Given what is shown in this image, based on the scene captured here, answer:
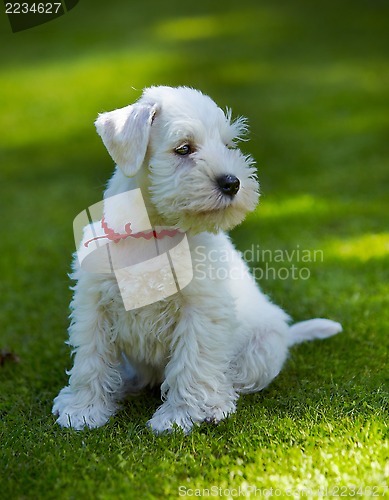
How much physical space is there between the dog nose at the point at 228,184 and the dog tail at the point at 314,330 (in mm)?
1566

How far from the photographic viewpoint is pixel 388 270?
6.58 m

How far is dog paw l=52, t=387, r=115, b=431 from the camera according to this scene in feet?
12.9

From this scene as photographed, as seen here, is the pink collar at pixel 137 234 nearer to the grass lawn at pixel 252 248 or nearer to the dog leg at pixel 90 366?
the dog leg at pixel 90 366

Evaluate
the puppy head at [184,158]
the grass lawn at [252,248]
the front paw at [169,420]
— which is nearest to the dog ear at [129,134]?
the puppy head at [184,158]

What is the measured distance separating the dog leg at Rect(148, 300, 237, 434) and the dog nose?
70 cm

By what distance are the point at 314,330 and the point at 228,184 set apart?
173 centimetres

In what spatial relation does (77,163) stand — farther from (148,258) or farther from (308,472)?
(308,472)

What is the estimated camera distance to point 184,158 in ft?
11.9

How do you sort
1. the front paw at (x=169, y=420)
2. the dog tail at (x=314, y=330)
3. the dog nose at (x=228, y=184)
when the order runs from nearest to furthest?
the dog nose at (x=228, y=184)
the front paw at (x=169, y=420)
the dog tail at (x=314, y=330)

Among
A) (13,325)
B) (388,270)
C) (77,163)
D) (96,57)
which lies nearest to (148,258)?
(13,325)

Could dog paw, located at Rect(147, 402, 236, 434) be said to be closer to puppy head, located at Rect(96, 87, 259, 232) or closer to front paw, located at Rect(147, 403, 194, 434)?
front paw, located at Rect(147, 403, 194, 434)

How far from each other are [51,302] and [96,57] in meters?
14.9

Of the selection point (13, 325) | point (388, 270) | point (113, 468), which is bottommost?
point (388, 270)

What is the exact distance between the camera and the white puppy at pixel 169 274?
362cm
